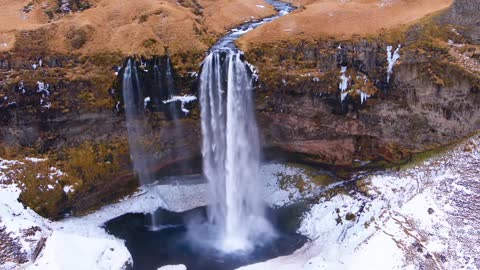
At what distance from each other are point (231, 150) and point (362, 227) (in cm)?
880

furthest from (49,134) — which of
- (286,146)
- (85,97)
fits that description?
(286,146)

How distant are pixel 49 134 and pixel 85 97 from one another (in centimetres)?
309

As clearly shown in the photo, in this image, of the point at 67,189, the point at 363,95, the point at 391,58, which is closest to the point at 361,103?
the point at 363,95

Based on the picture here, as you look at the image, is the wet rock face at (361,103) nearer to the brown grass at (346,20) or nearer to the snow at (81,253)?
the brown grass at (346,20)

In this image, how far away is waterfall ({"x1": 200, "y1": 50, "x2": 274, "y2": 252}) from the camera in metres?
26.3

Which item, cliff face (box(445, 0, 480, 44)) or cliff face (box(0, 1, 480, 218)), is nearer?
cliff face (box(445, 0, 480, 44))

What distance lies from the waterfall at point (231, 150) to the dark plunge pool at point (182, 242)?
996 millimetres

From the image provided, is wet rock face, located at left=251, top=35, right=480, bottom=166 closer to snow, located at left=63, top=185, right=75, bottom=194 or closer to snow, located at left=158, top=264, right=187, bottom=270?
snow, located at left=158, top=264, right=187, bottom=270

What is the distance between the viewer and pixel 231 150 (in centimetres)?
2703

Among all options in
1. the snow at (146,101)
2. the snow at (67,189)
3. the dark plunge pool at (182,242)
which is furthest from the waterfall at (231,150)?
the snow at (67,189)

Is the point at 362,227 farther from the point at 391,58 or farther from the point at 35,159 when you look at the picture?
the point at 35,159

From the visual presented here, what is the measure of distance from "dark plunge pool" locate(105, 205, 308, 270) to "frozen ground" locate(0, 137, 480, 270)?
59cm

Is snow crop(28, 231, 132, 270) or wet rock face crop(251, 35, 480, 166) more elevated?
wet rock face crop(251, 35, 480, 166)

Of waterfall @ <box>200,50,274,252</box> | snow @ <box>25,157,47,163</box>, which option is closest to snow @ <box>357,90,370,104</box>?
waterfall @ <box>200,50,274,252</box>
